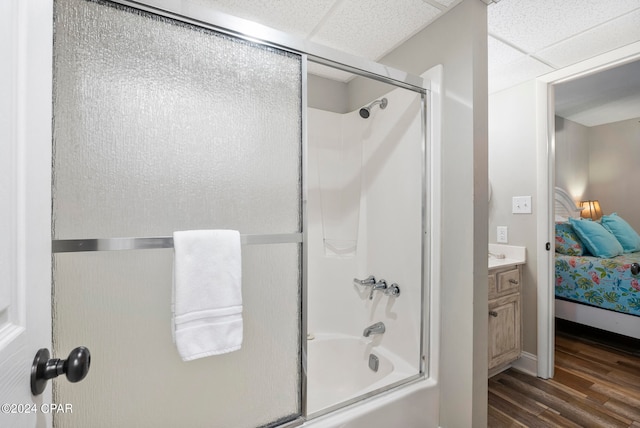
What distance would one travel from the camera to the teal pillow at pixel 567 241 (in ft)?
9.90

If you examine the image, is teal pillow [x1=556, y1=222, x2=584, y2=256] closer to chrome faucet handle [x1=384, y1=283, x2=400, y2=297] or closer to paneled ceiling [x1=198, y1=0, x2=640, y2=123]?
paneled ceiling [x1=198, y1=0, x2=640, y2=123]

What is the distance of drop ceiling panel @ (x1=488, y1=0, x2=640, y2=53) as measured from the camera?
58.0 inches

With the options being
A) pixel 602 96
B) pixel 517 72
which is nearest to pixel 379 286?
pixel 517 72

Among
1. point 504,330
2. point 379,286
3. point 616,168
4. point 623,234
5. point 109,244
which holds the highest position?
point 616,168

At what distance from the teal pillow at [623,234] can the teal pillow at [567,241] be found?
587 mm

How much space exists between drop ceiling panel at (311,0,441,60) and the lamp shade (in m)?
4.07

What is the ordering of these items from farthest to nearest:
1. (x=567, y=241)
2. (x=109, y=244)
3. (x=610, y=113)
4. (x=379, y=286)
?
1. (x=610, y=113)
2. (x=567, y=241)
3. (x=379, y=286)
4. (x=109, y=244)

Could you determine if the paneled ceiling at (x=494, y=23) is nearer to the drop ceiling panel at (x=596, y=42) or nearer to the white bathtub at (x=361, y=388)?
the drop ceiling panel at (x=596, y=42)

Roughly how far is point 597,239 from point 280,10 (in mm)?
3499

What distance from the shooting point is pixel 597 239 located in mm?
2912

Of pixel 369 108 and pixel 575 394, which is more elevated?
pixel 369 108

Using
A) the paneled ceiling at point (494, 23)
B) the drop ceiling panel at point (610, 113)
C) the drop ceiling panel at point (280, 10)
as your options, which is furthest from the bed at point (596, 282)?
the drop ceiling panel at point (280, 10)

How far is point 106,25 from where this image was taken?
868 millimetres

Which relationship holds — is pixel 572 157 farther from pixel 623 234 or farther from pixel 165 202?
pixel 165 202
